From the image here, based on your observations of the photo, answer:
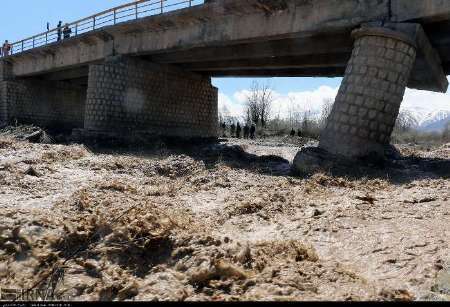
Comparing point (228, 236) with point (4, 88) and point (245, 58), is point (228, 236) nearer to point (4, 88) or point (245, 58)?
point (245, 58)

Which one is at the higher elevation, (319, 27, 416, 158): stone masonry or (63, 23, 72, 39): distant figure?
(63, 23, 72, 39): distant figure

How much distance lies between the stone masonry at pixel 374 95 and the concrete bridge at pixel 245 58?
27mm

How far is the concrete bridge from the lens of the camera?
12047 millimetres

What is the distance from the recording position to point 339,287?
457 cm

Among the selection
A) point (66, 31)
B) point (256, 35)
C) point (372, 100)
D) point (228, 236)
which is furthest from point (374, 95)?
point (66, 31)

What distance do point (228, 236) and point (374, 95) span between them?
7.21 metres

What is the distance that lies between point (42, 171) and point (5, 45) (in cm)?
2493

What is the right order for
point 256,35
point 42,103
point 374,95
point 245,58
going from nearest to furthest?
point 374,95
point 256,35
point 245,58
point 42,103

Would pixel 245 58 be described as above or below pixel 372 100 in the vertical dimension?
above

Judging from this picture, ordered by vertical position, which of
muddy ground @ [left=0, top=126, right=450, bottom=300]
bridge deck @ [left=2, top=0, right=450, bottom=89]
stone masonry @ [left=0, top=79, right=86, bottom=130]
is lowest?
muddy ground @ [left=0, top=126, right=450, bottom=300]

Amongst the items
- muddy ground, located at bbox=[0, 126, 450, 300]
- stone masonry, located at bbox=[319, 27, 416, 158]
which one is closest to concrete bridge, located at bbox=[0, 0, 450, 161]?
stone masonry, located at bbox=[319, 27, 416, 158]

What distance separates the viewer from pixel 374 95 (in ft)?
39.3

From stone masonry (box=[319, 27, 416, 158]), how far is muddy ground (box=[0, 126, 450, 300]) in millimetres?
1140

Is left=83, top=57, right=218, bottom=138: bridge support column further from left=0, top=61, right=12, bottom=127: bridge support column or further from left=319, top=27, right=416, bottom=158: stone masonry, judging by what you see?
left=0, top=61, right=12, bottom=127: bridge support column
